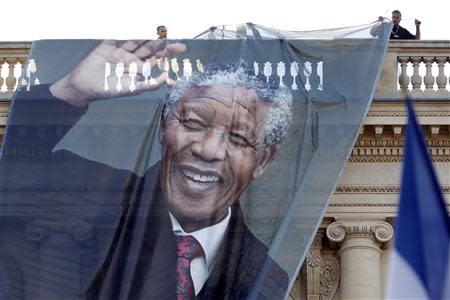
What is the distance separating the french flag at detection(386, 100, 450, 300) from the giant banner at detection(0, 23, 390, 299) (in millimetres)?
7600

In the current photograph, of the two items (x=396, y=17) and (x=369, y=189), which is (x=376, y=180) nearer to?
(x=369, y=189)

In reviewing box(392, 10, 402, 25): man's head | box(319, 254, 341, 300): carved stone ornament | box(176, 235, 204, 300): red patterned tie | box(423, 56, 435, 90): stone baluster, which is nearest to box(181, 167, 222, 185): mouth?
box(176, 235, 204, 300): red patterned tie

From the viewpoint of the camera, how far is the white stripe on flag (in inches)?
595

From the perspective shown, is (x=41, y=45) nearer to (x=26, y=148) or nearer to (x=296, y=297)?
(x=26, y=148)

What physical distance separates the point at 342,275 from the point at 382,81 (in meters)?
2.21

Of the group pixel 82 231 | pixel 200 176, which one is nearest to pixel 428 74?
pixel 200 176

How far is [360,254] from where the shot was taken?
23.5 metres

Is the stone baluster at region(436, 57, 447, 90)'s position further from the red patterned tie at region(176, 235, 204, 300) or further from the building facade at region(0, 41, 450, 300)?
A: the red patterned tie at region(176, 235, 204, 300)

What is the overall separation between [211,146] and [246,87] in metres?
0.82

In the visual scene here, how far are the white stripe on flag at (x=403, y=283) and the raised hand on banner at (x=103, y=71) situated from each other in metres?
9.02

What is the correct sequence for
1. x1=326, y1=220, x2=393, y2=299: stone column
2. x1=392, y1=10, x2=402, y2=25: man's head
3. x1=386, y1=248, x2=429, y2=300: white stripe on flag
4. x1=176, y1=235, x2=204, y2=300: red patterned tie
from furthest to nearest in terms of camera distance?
x1=392, y1=10, x2=402, y2=25: man's head → x1=326, y1=220, x2=393, y2=299: stone column → x1=176, y1=235, x2=204, y2=300: red patterned tie → x1=386, y1=248, x2=429, y2=300: white stripe on flag

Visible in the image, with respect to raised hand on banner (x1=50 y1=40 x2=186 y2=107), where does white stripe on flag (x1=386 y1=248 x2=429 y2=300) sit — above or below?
below

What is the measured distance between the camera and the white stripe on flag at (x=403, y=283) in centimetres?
1512

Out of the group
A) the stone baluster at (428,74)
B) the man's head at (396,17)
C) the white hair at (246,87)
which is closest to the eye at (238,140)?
the white hair at (246,87)
